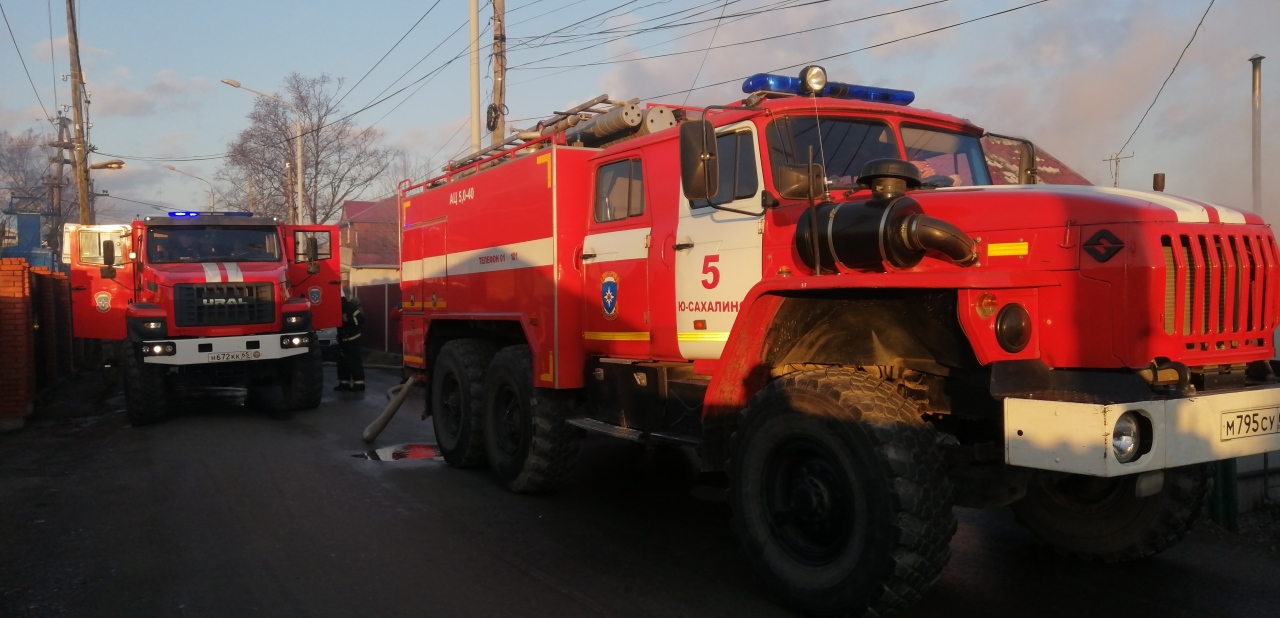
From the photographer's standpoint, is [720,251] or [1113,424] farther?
[720,251]

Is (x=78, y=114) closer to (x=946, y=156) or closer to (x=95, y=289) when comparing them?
(x=95, y=289)

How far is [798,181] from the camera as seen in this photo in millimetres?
4930

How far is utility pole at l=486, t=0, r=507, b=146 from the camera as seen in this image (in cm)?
1642

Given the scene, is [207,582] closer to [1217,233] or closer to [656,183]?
[656,183]

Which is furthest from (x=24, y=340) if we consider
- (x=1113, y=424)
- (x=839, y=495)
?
(x=1113, y=424)

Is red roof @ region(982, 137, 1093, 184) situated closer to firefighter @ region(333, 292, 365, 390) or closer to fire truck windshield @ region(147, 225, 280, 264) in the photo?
fire truck windshield @ region(147, 225, 280, 264)

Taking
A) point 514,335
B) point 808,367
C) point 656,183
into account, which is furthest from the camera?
point 514,335

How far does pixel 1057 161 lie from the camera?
255 inches

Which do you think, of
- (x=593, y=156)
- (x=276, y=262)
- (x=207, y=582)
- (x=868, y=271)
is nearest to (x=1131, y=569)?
(x=868, y=271)

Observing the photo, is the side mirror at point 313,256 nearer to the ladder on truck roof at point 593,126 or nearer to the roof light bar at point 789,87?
the ladder on truck roof at point 593,126

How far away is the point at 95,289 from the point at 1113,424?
1617 centimetres

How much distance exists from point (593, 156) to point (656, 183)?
0.95m

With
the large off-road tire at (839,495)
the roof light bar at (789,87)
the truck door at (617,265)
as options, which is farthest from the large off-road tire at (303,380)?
the large off-road tire at (839,495)

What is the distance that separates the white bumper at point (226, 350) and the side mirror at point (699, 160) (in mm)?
8961
